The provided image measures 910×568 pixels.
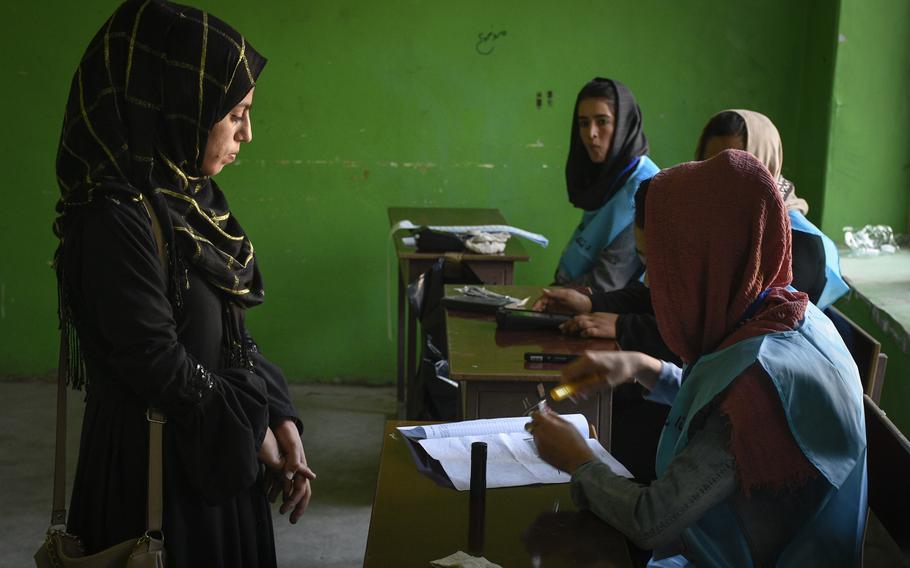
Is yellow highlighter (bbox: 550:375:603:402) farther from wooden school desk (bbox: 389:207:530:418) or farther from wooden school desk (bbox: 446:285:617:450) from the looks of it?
wooden school desk (bbox: 389:207:530:418)

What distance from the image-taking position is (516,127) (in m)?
4.74

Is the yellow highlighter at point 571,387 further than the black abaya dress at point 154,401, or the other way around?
the yellow highlighter at point 571,387

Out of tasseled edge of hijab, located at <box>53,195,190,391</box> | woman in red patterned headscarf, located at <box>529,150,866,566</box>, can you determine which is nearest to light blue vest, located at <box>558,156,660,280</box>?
woman in red patterned headscarf, located at <box>529,150,866,566</box>

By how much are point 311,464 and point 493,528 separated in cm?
243

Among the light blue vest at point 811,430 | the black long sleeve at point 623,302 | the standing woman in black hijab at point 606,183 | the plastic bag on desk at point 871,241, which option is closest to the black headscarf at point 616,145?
the standing woman in black hijab at point 606,183

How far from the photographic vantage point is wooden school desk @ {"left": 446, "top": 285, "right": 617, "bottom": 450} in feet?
7.54

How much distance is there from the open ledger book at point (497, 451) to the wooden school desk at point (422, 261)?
1732mm

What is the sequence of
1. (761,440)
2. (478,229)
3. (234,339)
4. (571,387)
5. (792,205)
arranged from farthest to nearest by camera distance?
(478,229) → (792,205) → (571,387) → (234,339) → (761,440)

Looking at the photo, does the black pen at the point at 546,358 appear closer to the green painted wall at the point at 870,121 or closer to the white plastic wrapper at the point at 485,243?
the white plastic wrapper at the point at 485,243

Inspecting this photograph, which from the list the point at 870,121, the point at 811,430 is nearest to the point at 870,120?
the point at 870,121

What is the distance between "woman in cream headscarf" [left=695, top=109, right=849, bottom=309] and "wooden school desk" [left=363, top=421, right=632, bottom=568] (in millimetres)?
1153

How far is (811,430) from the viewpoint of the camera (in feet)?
4.73

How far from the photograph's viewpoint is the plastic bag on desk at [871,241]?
3994 millimetres

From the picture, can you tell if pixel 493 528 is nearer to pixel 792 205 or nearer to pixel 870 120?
pixel 792 205
